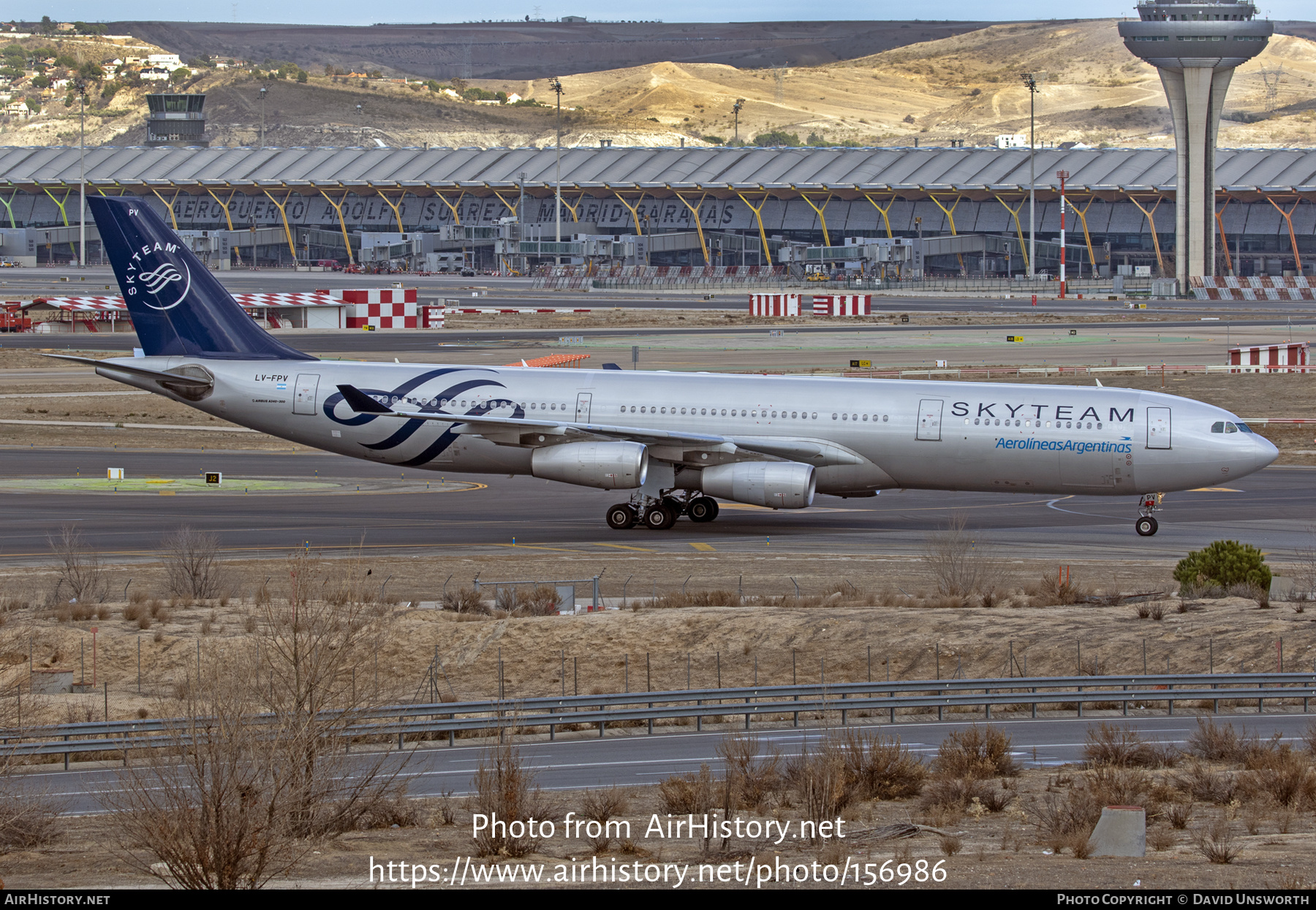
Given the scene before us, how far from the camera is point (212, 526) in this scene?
43.9m

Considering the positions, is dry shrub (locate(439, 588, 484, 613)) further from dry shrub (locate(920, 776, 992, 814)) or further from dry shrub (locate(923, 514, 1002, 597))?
dry shrub (locate(920, 776, 992, 814))

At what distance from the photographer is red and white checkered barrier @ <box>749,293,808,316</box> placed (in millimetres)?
129000

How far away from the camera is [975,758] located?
22359 mm

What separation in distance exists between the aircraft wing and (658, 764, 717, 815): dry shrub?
2316 centimetres

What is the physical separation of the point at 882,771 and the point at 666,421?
2405 cm

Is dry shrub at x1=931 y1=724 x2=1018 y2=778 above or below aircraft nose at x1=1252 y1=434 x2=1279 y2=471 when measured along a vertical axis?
below

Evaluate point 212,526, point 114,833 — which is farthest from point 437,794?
point 212,526

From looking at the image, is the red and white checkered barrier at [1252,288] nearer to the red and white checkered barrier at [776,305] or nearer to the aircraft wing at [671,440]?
the red and white checkered barrier at [776,305]

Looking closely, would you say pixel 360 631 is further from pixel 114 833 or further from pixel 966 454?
pixel 966 454

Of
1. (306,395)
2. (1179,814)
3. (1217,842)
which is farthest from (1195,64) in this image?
(1217,842)

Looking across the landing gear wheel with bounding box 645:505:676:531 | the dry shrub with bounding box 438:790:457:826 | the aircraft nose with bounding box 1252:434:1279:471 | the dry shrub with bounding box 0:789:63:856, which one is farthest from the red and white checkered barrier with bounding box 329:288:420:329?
the dry shrub with bounding box 0:789:63:856

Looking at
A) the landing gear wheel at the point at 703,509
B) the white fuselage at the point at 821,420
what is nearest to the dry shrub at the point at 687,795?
the white fuselage at the point at 821,420

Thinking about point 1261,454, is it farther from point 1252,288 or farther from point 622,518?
point 1252,288

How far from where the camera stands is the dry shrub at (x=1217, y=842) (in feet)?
53.0
